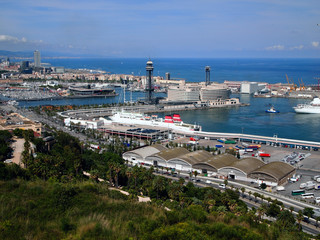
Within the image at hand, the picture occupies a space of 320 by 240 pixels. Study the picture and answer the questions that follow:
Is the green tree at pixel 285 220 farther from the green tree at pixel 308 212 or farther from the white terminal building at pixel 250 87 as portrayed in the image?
the white terminal building at pixel 250 87

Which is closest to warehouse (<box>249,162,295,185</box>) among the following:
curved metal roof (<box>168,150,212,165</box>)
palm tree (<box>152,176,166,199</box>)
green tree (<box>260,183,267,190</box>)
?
green tree (<box>260,183,267,190</box>)

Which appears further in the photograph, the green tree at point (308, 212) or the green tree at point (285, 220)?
the green tree at point (308, 212)

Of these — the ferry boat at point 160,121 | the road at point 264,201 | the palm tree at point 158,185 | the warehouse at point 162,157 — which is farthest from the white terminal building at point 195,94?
the palm tree at point 158,185

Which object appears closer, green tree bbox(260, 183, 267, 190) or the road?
the road

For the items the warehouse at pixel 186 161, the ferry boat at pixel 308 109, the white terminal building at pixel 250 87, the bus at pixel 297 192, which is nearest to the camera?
the bus at pixel 297 192

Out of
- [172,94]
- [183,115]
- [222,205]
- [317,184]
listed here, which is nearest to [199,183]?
[222,205]

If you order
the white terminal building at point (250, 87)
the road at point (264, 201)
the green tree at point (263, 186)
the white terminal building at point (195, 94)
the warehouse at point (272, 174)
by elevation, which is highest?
the white terminal building at point (250, 87)

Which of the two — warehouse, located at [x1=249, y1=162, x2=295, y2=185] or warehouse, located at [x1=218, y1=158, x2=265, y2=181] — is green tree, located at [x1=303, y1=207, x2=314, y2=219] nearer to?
warehouse, located at [x1=249, y1=162, x2=295, y2=185]

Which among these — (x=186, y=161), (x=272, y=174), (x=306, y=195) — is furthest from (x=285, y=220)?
(x=186, y=161)
